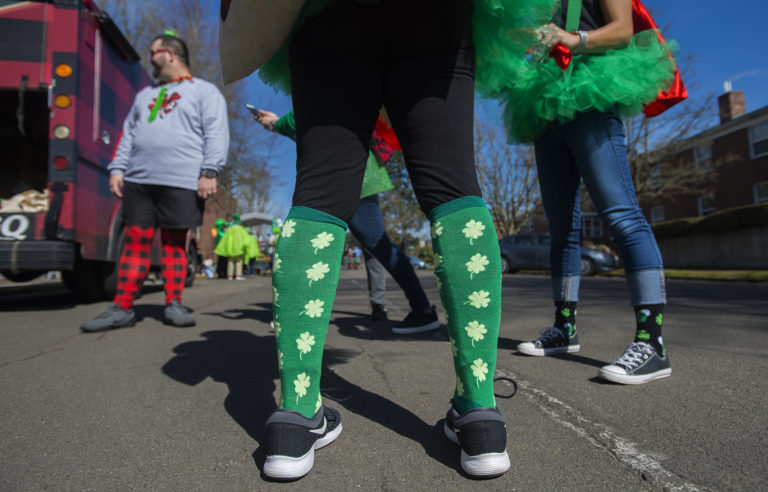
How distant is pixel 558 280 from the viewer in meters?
2.40

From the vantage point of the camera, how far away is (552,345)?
2.30m

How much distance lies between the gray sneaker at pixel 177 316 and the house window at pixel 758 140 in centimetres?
2733

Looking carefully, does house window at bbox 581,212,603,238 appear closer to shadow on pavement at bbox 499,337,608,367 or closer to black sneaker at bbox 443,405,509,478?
shadow on pavement at bbox 499,337,608,367

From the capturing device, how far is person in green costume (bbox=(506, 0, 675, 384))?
1868mm

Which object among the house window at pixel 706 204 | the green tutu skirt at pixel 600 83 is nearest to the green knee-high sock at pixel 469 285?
the green tutu skirt at pixel 600 83

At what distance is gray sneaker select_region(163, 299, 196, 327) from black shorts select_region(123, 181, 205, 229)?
0.62 m

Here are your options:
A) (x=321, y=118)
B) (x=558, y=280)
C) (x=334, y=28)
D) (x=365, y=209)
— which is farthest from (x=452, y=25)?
(x=365, y=209)

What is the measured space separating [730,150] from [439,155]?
2845cm

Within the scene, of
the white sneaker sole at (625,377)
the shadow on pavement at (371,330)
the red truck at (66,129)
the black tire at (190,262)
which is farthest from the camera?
the black tire at (190,262)

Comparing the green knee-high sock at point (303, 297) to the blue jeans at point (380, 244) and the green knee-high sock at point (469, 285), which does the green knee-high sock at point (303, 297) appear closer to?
the green knee-high sock at point (469, 285)

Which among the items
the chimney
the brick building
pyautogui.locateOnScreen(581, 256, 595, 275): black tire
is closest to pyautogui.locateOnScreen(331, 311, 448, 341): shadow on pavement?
pyautogui.locateOnScreen(581, 256, 595, 275): black tire

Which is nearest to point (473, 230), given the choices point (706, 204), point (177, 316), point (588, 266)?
point (177, 316)

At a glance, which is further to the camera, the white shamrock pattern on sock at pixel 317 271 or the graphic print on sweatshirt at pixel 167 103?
the graphic print on sweatshirt at pixel 167 103

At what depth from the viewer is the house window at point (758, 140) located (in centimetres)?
2158
